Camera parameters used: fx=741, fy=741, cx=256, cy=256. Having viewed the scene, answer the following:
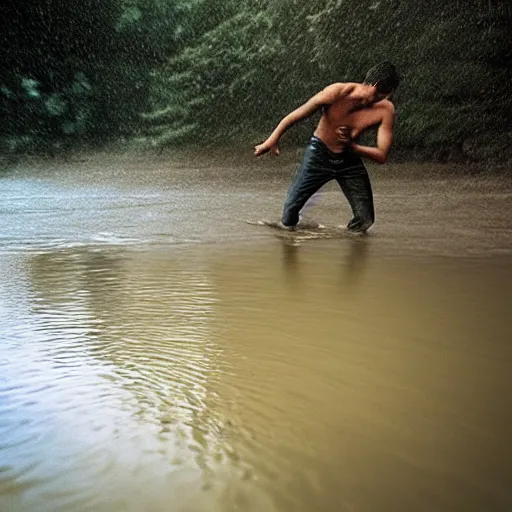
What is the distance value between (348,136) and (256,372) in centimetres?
269

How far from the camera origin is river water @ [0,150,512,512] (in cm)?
121

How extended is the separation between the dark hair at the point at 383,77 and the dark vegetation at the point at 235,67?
5267 mm

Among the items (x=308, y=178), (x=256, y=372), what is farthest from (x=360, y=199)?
(x=256, y=372)

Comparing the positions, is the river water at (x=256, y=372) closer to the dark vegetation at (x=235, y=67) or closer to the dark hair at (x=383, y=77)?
the dark hair at (x=383, y=77)

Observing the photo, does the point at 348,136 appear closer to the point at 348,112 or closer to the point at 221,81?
the point at 348,112

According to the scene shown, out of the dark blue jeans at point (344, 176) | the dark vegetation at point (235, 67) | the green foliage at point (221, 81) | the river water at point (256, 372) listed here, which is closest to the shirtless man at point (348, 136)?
the dark blue jeans at point (344, 176)

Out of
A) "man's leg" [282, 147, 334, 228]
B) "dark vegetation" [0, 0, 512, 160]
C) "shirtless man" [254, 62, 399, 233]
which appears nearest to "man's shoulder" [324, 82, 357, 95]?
"shirtless man" [254, 62, 399, 233]

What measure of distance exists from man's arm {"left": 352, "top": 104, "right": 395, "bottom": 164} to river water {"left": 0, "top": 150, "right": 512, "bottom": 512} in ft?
1.48

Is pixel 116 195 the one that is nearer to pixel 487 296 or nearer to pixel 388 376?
pixel 487 296

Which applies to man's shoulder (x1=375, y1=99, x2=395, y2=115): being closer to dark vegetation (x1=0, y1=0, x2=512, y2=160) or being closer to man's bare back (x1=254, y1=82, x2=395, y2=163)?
man's bare back (x1=254, y1=82, x2=395, y2=163)

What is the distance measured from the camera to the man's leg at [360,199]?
4258 mm

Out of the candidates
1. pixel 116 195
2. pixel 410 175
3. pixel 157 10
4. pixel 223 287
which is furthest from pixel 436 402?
pixel 157 10

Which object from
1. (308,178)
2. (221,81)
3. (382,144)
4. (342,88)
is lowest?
(308,178)

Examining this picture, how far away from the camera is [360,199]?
14.1ft
